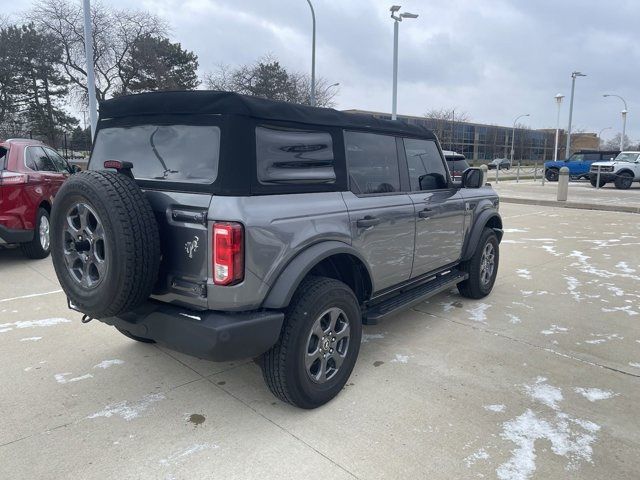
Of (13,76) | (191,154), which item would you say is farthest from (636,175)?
(13,76)

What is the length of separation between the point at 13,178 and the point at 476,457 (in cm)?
664

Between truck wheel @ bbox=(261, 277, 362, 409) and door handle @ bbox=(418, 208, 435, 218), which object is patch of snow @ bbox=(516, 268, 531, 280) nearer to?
door handle @ bbox=(418, 208, 435, 218)

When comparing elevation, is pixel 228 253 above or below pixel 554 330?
above

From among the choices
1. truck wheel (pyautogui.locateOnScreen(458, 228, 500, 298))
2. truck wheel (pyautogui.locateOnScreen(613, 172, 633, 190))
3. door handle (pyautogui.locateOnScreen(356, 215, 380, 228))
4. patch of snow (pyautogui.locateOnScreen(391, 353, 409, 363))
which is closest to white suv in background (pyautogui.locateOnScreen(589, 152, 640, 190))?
truck wheel (pyautogui.locateOnScreen(613, 172, 633, 190))

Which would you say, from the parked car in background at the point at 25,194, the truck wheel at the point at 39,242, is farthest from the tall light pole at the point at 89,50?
the truck wheel at the point at 39,242

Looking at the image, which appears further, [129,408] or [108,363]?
[108,363]

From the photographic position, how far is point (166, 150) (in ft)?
9.82

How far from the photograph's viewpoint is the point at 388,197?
3744mm

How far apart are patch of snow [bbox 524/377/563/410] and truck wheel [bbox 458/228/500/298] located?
71.6 inches

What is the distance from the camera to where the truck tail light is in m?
2.52

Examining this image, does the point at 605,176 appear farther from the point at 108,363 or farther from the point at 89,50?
the point at 108,363

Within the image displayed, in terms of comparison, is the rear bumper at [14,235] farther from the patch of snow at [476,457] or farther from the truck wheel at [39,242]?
the patch of snow at [476,457]

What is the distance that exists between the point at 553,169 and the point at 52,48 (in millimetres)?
30081

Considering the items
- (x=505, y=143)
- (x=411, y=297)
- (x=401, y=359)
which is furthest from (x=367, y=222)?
(x=505, y=143)
